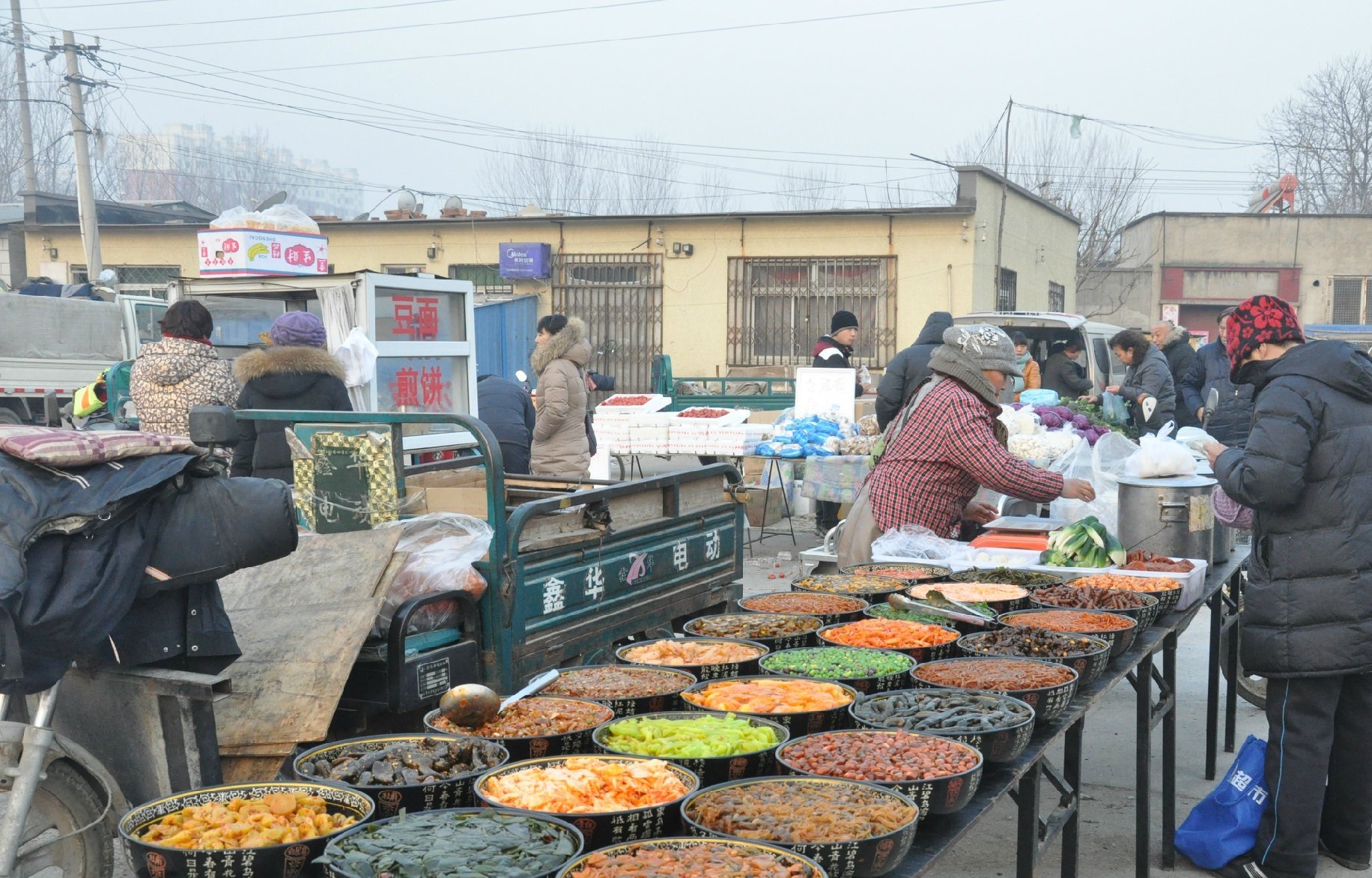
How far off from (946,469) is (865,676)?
Answer: 2.18 meters

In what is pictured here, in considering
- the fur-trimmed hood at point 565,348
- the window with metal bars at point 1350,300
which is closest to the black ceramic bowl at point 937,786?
the fur-trimmed hood at point 565,348

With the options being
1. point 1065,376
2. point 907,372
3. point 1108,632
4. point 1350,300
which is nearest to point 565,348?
point 907,372

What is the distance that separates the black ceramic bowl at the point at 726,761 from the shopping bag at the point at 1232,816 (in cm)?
251

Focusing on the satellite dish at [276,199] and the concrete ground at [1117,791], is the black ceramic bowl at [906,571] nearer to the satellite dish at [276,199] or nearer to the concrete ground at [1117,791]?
the concrete ground at [1117,791]

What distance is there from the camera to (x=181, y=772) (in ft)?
10.4

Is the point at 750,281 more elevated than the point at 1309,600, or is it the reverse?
the point at 750,281

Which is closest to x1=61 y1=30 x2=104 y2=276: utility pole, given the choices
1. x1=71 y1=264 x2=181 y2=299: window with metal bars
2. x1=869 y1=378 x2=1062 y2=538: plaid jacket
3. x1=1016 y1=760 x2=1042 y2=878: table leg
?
x1=71 y1=264 x2=181 y2=299: window with metal bars

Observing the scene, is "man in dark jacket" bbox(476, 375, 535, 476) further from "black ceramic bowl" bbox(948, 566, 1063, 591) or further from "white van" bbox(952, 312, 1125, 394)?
"white van" bbox(952, 312, 1125, 394)

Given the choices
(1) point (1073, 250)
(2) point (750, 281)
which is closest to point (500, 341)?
(2) point (750, 281)

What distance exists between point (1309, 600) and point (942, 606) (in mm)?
1308

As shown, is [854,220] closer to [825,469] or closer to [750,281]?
[750,281]

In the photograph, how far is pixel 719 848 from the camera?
83.8 inches

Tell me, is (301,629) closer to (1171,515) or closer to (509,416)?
(1171,515)

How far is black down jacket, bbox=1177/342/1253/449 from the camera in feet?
32.9
